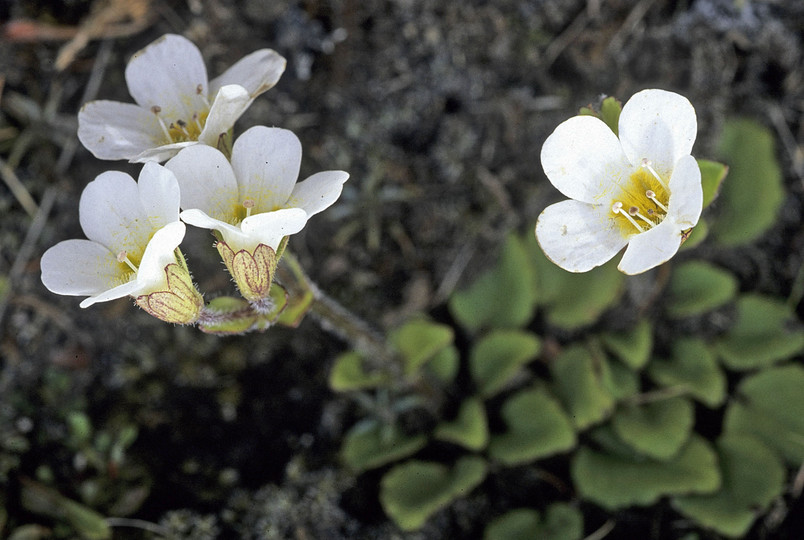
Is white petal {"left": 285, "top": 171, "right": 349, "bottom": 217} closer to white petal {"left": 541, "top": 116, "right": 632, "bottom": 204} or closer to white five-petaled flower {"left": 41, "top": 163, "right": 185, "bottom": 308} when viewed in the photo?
white five-petaled flower {"left": 41, "top": 163, "right": 185, "bottom": 308}

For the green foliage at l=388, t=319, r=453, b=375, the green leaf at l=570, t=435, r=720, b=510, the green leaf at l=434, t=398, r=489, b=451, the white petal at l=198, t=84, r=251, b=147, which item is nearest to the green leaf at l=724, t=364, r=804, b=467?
the green leaf at l=570, t=435, r=720, b=510

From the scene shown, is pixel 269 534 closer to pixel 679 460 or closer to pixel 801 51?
pixel 679 460

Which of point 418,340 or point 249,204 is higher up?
point 249,204

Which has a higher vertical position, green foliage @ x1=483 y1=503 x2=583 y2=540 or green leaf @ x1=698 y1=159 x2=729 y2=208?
green leaf @ x1=698 y1=159 x2=729 y2=208

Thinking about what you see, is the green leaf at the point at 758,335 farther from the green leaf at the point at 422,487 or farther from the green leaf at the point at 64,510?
the green leaf at the point at 64,510

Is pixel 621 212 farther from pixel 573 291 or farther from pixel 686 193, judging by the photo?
pixel 573 291

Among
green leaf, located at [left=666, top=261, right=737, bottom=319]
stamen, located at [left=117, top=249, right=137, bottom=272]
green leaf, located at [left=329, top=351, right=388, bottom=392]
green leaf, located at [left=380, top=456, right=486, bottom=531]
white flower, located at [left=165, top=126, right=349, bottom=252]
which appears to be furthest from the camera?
green leaf, located at [left=666, top=261, right=737, bottom=319]

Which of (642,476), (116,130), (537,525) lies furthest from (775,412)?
(116,130)
